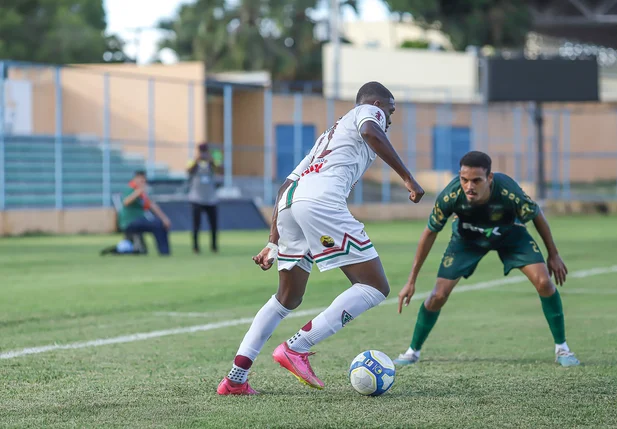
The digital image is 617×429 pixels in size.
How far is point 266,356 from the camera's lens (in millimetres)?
8258

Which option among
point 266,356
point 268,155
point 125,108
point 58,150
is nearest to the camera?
point 266,356

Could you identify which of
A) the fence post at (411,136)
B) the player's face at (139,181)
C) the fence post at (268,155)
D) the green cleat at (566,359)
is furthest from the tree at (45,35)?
the green cleat at (566,359)

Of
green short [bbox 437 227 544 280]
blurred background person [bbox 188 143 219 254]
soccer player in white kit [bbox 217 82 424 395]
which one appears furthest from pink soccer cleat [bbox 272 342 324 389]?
blurred background person [bbox 188 143 219 254]

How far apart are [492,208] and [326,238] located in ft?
5.90

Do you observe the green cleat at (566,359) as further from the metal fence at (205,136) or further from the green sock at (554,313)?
the metal fence at (205,136)

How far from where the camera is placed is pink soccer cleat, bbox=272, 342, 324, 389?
6.37 m

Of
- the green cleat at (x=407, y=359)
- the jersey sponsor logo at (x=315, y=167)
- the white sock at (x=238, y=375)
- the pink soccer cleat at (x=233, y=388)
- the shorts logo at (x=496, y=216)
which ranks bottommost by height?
the green cleat at (x=407, y=359)

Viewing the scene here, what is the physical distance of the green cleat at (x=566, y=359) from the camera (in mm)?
7598

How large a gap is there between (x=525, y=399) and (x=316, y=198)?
5.31 ft

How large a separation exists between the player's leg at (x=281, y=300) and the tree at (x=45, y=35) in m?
53.3

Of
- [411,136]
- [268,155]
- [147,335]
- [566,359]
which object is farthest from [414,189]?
[411,136]

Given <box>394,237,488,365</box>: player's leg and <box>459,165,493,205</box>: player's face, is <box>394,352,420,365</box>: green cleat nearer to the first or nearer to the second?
<box>394,237,488,365</box>: player's leg

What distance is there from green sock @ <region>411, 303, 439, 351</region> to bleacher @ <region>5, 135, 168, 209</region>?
790 inches

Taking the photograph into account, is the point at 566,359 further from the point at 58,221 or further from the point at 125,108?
the point at 125,108
